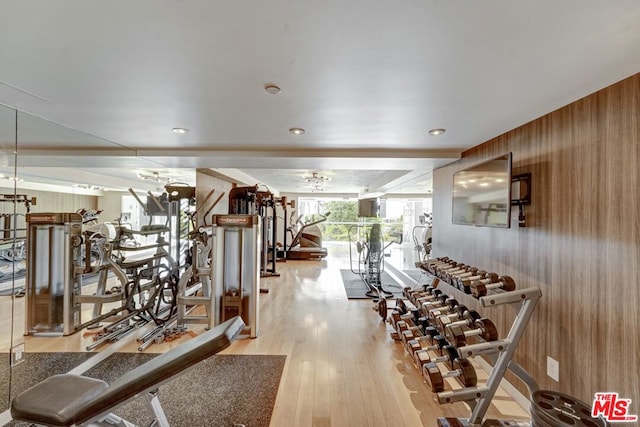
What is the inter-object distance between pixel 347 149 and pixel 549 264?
2.11 m

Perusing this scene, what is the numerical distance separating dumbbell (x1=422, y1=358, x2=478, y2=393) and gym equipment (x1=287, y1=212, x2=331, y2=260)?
6022 mm

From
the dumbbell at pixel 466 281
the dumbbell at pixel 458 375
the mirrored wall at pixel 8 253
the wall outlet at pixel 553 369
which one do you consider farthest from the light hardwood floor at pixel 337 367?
the dumbbell at pixel 466 281

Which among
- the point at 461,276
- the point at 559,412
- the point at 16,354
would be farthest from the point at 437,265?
the point at 16,354

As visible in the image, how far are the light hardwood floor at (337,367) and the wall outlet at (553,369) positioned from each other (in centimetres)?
42

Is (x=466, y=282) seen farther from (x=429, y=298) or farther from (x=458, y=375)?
(x=458, y=375)

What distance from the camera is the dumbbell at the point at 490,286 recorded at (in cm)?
189

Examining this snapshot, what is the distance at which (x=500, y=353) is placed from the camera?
1.76 meters

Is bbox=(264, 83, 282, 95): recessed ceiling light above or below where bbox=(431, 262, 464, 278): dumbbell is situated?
above

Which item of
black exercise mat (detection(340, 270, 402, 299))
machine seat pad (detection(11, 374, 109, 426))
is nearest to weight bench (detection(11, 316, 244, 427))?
machine seat pad (detection(11, 374, 109, 426))

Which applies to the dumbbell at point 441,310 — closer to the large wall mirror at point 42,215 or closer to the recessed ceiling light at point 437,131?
the recessed ceiling light at point 437,131

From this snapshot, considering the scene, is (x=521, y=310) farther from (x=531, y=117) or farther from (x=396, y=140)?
(x=396, y=140)

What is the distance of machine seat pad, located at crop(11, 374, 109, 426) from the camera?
1.18 meters

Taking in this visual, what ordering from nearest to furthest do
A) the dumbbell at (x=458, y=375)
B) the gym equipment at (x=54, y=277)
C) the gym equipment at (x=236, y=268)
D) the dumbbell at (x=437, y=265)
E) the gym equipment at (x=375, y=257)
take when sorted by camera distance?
the dumbbell at (x=458, y=375)
the dumbbell at (x=437, y=265)
the gym equipment at (x=54, y=277)
the gym equipment at (x=236, y=268)
the gym equipment at (x=375, y=257)

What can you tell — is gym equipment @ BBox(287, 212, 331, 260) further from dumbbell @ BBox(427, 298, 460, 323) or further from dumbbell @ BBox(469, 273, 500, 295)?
dumbbell @ BBox(469, 273, 500, 295)
